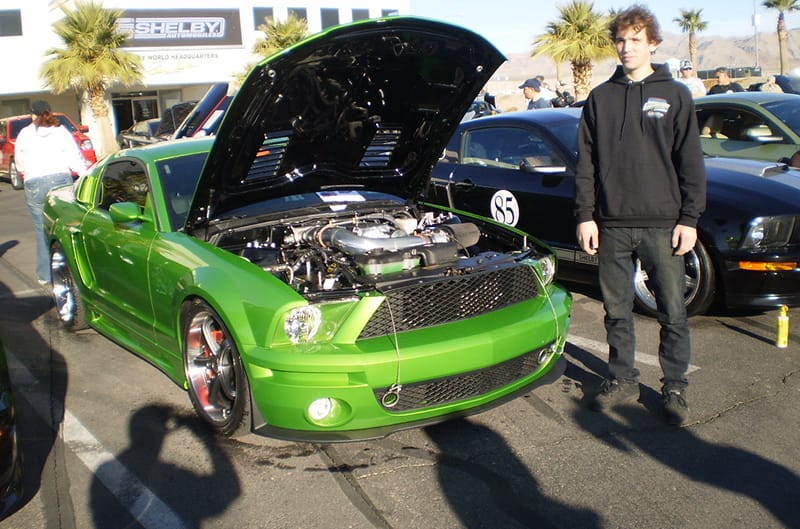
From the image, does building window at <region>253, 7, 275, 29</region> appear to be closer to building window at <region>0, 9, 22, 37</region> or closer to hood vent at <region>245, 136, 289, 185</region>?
building window at <region>0, 9, 22, 37</region>

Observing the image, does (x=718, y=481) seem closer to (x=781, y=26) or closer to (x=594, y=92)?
(x=594, y=92)

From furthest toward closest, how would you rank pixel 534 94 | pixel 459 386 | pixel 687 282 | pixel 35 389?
1. pixel 534 94
2. pixel 687 282
3. pixel 35 389
4. pixel 459 386

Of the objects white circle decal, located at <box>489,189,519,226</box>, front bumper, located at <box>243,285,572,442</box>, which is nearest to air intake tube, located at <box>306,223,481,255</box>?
front bumper, located at <box>243,285,572,442</box>

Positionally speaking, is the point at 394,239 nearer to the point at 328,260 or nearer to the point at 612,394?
the point at 328,260

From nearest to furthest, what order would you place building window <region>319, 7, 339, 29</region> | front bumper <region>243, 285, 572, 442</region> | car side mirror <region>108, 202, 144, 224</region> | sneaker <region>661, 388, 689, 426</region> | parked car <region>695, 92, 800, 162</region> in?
front bumper <region>243, 285, 572, 442</region>, sneaker <region>661, 388, 689, 426</region>, car side mirror <region>108, 202, 144, 224</region>, parked car <region>695, 92, 800, 162</region>, building window <region>319, 7, 339, 29</region>

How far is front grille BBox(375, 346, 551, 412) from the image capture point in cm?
336

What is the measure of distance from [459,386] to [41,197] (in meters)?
5.34

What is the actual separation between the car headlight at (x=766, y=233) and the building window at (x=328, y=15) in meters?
34.4

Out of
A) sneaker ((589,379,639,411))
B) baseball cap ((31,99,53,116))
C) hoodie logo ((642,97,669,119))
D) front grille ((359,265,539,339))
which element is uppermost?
baseball cap ((31,99,53,116))

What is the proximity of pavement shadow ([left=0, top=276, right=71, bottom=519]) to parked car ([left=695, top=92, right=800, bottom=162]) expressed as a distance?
6.52 m

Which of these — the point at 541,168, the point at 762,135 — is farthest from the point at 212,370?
the point at 762,135

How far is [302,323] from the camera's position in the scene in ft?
10.9

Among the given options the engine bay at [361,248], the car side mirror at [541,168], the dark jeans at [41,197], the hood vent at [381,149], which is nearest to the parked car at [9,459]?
the engine bay at [361,248]

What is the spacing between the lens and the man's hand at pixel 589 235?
3.83 metres
